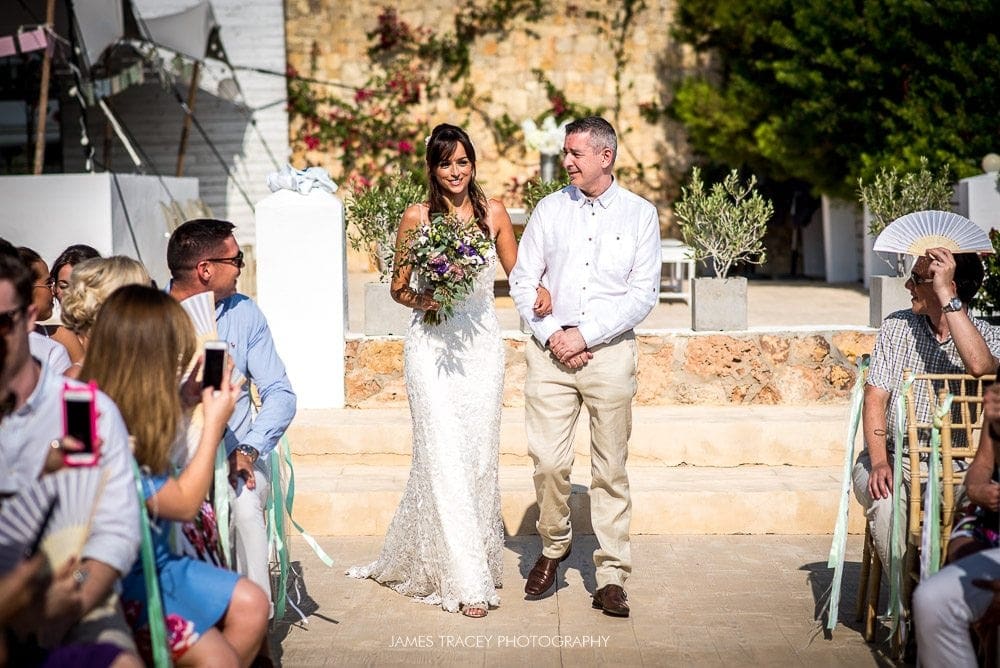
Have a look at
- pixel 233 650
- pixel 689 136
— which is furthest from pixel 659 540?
pixel 689 136

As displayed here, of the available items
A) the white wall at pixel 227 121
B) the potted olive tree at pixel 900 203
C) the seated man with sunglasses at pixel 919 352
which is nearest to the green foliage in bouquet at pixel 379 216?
the potted olive tree at pixel 900 203

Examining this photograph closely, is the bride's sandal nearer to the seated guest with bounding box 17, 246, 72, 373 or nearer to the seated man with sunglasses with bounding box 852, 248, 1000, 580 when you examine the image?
the seated man with sunglasses with bounding box 852, 248, 1000, 580

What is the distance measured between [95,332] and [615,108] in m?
13.2

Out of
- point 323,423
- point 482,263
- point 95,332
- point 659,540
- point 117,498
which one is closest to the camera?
point 117,498

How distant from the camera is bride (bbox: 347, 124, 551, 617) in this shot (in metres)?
4.82

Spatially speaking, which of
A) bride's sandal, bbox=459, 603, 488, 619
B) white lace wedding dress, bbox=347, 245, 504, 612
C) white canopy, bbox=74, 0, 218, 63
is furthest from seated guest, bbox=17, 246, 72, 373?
white canopy, bbox=74, 0, 218, 63

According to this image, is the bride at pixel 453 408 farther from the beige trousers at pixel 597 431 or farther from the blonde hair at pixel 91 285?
the blonde hair at pixel 91 285

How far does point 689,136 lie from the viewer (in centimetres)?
1570

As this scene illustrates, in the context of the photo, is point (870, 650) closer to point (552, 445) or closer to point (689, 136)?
point (552, 445)

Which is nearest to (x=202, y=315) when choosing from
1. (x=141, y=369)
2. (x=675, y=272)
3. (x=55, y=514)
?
(x=141, y=369)

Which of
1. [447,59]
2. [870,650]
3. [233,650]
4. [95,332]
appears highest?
[447,59]

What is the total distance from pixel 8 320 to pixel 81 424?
0.32 meters

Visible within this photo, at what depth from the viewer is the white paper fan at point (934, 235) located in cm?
427

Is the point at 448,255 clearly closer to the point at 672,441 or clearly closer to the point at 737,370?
the point at 672,441
